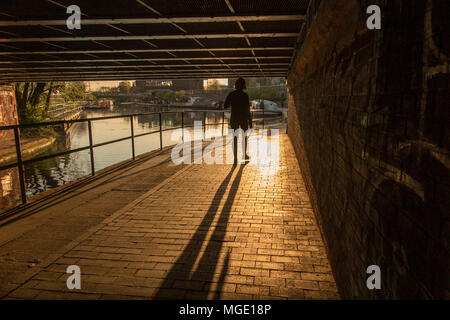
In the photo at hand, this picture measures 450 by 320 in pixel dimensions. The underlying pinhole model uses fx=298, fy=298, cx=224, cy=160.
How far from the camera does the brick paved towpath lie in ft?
9.12

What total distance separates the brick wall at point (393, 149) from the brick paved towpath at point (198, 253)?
2.00ft

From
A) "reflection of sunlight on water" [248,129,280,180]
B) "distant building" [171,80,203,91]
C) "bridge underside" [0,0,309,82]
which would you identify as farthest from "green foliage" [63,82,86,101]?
"distant building" [171,80,203,91]

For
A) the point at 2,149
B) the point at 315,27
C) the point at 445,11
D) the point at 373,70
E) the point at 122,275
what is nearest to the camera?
the point at 445,11

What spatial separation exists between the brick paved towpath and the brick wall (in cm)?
61

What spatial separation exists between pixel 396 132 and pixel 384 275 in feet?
2.63

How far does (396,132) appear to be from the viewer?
1.54 m

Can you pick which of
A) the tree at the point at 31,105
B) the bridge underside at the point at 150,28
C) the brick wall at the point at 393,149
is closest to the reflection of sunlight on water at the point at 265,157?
the bridge underside at the point at 150,28

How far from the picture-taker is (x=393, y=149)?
5.16 feet

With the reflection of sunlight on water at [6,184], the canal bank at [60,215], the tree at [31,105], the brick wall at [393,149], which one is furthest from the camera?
the tree at [31,105]

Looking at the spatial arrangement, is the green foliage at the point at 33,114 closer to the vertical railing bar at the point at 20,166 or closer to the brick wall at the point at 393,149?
the vertical railing bar at the point at 20,166

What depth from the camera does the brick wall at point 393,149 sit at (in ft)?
3.83

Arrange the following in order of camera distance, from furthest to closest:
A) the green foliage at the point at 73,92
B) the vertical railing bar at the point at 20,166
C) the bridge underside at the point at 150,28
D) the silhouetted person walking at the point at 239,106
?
1. the green foliage at the point at 73,92
2. the silhouetted person walking at the point at 239,106
3. the bridge underside at the point at 150,28
4. the vertical railing bar at the point at 20,166
